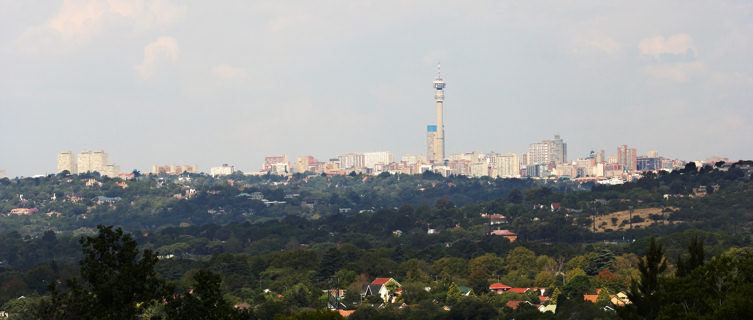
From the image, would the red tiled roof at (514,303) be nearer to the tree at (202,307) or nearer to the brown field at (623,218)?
the tree at (202,307)

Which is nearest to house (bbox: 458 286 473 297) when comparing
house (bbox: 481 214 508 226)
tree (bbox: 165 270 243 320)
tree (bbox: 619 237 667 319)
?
tree (bbox: 619 237 667 319)

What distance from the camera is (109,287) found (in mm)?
32812

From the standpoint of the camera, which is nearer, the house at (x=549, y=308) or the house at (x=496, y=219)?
the house at (x=549, y=308)

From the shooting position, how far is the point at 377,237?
545 feet

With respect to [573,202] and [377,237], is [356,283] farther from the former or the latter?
[573,202]

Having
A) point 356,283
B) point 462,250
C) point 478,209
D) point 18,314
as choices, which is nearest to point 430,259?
point 462,250

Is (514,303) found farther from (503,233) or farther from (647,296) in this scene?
(503,233)

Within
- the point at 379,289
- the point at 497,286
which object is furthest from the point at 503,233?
the point at 379,289

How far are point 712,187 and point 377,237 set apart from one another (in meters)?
53.1

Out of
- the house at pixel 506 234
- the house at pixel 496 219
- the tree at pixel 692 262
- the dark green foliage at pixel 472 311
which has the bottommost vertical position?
the house at pixel 506 234

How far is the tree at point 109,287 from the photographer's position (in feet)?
108

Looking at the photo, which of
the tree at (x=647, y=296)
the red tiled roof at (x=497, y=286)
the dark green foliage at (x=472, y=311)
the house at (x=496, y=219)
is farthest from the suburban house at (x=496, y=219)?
the tree at (x=647, y=296)

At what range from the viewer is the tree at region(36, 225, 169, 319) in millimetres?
32812

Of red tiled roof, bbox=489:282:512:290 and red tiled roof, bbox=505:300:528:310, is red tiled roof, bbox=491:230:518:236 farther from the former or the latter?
red tiled roof, bbox=505:300:528:310
